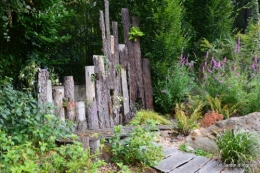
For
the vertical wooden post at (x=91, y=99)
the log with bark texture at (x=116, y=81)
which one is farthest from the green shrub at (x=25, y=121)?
the log with bark texture at (x=116, y=81)

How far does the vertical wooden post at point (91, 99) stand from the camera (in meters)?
4.43

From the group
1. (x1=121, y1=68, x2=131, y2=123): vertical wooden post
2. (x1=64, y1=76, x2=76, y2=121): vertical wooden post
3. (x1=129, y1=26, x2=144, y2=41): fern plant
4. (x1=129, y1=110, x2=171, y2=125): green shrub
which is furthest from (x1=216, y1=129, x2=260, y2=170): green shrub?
(x1=129, y1=26, x2=144, y2=41): fern plant

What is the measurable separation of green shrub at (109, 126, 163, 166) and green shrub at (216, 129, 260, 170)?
0.84 meters

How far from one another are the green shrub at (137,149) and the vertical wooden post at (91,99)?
123cm

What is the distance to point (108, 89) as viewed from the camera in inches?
187

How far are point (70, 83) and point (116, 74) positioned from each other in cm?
106

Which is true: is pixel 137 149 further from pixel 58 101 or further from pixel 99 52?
pixel 99 52

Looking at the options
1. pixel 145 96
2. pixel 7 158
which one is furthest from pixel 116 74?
pixel 7 158

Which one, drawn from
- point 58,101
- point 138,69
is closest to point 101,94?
point 58,101

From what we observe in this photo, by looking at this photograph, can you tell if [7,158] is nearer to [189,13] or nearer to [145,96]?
[145,96]

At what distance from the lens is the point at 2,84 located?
3678 mm

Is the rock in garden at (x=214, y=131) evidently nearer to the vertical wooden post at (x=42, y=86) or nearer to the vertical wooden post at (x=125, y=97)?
the vertical wooden post at (x=125, y=97)

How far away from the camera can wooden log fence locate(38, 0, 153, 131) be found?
13.7 ft

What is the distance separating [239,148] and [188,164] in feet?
2.09
